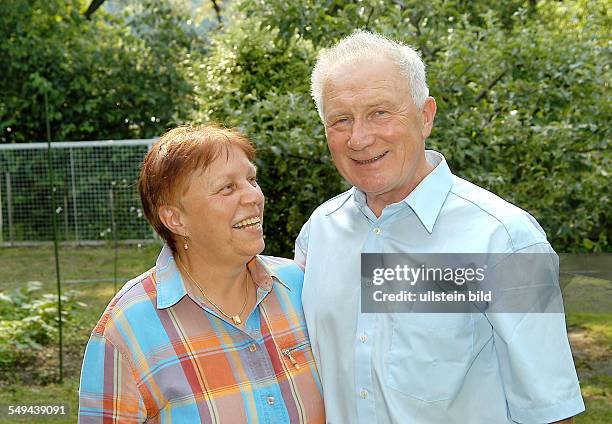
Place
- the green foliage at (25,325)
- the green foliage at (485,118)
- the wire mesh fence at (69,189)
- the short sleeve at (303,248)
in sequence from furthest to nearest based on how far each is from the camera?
the wire mesh fence at (69,189)
the green foliage at (25,325)
the green foliage at (485,118)
the short sleeve at (303,248)

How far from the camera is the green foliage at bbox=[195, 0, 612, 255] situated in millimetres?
4664

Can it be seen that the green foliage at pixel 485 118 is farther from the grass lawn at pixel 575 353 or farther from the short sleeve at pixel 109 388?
the short sleeve at pixel 109 388

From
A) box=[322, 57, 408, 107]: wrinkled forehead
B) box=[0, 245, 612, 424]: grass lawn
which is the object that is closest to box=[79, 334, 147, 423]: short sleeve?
box=[322, 57, 408, 107]: wrinkled forehead

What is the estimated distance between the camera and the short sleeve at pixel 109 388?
2.06m

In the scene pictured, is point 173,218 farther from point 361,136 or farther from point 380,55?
point 380,55

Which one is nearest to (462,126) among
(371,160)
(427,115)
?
(427,115)

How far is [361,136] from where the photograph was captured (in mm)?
2123

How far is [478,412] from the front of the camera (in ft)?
6.59

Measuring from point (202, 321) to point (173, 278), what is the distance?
0.14m

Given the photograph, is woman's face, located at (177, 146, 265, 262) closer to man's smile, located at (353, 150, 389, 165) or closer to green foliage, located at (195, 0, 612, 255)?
man's smile, located at (353, 150, 389, 165)

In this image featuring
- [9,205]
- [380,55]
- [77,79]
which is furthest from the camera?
[77,79]

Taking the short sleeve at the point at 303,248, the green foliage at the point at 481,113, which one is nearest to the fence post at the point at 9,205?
the green foliage at the point at 481,113

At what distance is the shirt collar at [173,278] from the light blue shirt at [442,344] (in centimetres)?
20

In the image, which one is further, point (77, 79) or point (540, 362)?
point (77, 79)
